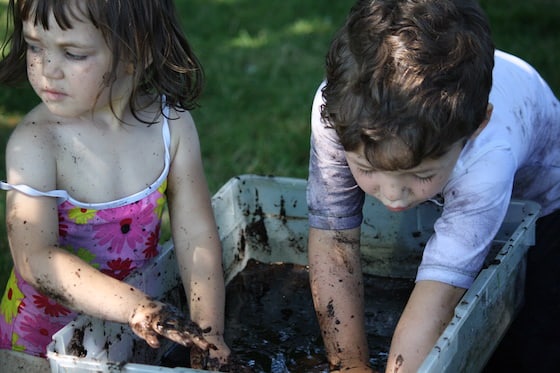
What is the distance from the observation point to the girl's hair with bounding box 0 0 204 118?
74.0 inches

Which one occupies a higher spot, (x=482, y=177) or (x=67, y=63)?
(x=67, y=63)

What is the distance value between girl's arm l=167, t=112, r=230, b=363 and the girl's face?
262 mm

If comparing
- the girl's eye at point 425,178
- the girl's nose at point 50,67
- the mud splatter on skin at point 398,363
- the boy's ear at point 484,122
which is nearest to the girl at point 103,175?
the girl's nose at point 50,67

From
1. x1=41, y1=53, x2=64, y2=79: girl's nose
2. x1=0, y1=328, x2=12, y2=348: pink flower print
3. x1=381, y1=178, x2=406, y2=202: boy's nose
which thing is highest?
x1=41, y1=53, x2=64, y2=79: girl's nose

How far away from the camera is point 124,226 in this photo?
6.95ft

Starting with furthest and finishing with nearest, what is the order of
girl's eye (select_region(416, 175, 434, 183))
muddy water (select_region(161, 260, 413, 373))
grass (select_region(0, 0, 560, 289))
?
grass (select_region(0, 0, 560, 289)), muddy water (select_region(161, 260, 413, 373)), girl's eye (select_region(416, 175, 434, 183))

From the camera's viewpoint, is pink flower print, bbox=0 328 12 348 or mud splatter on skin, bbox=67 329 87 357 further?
pink flower print, bbox=0 328 12 348

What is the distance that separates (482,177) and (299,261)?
78 centimetres

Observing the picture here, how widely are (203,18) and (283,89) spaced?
99cm

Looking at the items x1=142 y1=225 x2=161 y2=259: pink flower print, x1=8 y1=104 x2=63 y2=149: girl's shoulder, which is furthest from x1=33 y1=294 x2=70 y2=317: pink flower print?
x1=8 y1=104 x2=63 y2=149: girl's shoulder

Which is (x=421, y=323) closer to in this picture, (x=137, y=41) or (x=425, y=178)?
(x=425, y=178)

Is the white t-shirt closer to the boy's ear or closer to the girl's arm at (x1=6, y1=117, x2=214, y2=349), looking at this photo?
the boy's ear

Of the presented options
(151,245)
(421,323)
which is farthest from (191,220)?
(421,323)

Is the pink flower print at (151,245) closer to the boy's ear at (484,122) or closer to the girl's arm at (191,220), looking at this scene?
the girl's arm at (191,220)
